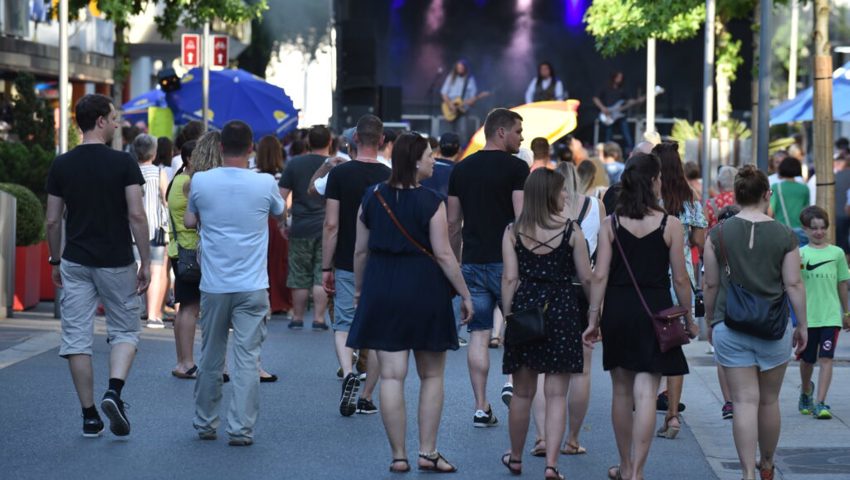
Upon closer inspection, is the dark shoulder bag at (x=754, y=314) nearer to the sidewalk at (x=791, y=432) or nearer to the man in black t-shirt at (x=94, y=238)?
the sidewalk at (x=791, y=432)

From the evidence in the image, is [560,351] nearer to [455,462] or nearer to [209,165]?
[455,462]

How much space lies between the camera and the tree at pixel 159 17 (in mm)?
23172

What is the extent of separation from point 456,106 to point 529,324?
22772 millimetres

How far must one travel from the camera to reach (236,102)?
25.3 metres

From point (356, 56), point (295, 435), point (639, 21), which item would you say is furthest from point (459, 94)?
point (295, 435)

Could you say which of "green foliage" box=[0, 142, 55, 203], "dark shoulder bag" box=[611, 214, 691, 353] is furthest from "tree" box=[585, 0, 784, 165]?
"dark shoulder bag" box=[611, 214, 691, 353]

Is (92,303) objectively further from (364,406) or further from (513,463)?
(513,463)

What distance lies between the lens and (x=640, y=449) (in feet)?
26.6

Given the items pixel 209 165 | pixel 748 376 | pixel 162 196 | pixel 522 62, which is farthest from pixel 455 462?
pixel 522 62

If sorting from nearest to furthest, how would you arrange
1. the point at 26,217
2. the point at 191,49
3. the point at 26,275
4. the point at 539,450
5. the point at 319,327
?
the point at 539,450
the point at 319,327
the point at 26,217
the point at 26,275
the point at 191,49

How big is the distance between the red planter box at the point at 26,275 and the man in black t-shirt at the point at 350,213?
6.82 metres

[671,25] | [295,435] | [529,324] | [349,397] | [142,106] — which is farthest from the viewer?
[142,106]

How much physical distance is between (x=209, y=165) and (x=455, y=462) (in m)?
3.10

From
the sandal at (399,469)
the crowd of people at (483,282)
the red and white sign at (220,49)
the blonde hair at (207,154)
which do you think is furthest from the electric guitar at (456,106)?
the sandal at (399,469)
